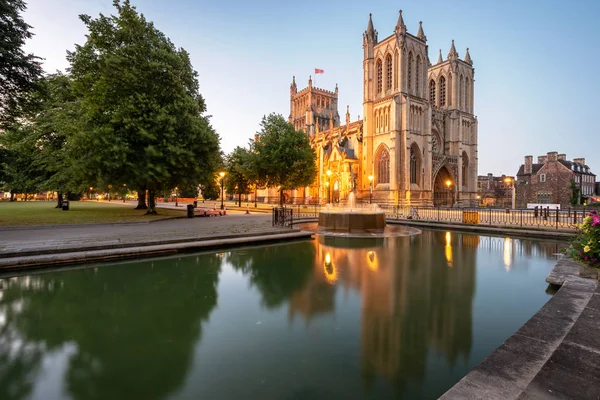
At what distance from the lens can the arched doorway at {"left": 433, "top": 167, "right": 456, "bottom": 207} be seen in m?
51.4

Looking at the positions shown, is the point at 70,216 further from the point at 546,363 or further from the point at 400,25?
the point at 400,25

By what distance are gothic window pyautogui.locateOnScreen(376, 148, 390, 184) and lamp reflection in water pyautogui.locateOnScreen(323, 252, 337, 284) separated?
1553 inches

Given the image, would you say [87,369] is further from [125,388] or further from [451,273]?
[451,273]

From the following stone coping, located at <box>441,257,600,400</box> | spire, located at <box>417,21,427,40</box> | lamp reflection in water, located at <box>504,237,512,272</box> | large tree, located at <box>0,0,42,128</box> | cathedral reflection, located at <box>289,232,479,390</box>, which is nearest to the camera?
stone coping, located at <box>441,257,600,400</box>

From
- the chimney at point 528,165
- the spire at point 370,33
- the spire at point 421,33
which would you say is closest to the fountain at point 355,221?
the spire at point 370,33

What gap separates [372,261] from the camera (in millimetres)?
9516

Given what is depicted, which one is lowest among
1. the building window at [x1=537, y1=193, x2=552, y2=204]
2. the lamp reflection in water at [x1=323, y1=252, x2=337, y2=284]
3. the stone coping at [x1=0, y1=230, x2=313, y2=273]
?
the lamp reflection in water at [x1=323, y1=252, x2=337, y2=284]

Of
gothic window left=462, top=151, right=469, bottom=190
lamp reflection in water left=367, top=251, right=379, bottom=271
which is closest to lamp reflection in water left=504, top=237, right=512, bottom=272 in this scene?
lamp reflection in water left=367, top=251, right=379, bottom=271

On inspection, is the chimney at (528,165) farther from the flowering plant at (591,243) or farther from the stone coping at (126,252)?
the flowering plant at (591,243)

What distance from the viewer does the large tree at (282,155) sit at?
3566cm

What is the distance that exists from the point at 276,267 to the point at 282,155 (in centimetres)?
2803

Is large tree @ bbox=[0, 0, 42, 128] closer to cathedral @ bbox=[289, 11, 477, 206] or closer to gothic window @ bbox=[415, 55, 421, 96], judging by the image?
cathedral @ bbox=[289, 11, 477, 206]

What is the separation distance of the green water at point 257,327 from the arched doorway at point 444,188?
45.9m

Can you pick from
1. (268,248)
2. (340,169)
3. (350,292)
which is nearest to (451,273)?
(350,292)
